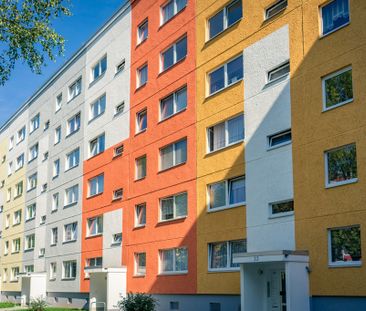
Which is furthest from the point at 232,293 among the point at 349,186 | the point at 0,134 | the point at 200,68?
the point at 0,134

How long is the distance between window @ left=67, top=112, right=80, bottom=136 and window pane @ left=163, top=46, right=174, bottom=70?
1235 centimetres

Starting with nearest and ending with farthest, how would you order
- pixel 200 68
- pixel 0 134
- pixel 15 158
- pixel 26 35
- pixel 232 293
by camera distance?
1. pixel 26 35
2. pixel 232 293
3. pixel 200 68
4. pixel 15 158
5. pixel 0 134

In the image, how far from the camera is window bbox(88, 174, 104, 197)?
35188mm

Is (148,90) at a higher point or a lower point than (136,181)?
higher

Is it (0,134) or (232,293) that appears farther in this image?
(0,134)

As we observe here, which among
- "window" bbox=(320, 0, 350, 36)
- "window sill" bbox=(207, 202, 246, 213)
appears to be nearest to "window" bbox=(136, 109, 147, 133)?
"window sill" bbox=(207, 202, 246, 213)

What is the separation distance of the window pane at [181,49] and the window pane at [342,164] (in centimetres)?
1148

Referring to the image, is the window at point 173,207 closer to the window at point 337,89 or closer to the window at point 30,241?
the window at point 337,89

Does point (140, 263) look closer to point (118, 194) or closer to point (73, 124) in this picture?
point (118, 194)

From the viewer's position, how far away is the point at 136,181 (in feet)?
99.7

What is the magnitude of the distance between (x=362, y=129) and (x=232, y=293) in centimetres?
816

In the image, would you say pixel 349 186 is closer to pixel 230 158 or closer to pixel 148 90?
pixel 230 158

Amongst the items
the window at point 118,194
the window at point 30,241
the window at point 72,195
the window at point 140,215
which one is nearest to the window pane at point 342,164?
the window at point 140,215

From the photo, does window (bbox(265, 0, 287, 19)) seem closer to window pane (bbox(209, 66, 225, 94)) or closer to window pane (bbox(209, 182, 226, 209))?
window pane (bbox(209, 66, 225, 94))
